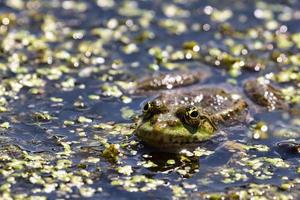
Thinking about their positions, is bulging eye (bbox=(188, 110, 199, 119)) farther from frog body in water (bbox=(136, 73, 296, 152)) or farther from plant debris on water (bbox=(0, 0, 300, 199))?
plant debris on water (bbox=(0, 0, 300, 199))

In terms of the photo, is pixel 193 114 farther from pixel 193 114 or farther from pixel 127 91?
pixel 127 91

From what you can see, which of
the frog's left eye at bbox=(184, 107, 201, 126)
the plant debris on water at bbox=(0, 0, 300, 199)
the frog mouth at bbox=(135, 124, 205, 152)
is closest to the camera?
the plant debris on water at bbox=(0, 0, 300, 199)

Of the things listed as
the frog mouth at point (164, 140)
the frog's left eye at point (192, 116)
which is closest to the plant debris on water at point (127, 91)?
the frog mouth at point (164, 140)

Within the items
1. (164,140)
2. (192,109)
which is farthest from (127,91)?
(164,140)

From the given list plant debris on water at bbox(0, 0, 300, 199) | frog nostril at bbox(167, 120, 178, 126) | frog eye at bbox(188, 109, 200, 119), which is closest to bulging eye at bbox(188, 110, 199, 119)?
frog eye at bbox(188, 109, 200, 119)

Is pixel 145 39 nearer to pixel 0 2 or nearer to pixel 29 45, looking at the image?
pixel 29 45

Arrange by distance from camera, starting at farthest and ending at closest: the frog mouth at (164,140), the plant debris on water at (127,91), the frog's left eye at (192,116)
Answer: the frog's left eye at (192,116)
the frog mouth at (164,140)
the plant debris on water at (127,91)

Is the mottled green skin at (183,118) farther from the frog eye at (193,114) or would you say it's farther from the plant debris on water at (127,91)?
the plant debris on water at (127,91)
